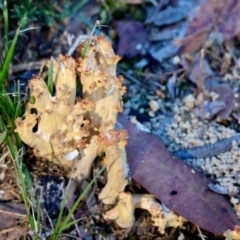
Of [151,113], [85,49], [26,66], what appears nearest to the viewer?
[85,49]

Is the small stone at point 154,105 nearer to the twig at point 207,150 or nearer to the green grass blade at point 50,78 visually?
the twig at point 207,150

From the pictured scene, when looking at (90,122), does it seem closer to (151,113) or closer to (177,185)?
(177,185)

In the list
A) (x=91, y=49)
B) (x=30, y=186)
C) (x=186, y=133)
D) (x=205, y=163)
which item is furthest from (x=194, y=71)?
(x=30, y=186)

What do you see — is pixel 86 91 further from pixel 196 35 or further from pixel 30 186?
pixel 196 35

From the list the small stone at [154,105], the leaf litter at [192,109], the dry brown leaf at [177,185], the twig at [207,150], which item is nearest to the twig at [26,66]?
the leaf litter at [192,109]

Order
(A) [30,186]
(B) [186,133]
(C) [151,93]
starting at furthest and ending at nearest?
1. (C) [151,93]
2. (B) [186,133]
3. (A) [30,186]

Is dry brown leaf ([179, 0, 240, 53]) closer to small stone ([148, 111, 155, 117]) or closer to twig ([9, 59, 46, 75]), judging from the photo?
small stone ([148, 111, 155, 117])

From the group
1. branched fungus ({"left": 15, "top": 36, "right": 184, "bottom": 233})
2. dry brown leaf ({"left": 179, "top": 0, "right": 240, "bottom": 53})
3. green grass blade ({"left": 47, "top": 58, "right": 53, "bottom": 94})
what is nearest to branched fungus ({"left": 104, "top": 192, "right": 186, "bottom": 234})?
branched fungus ({"left": 15, "top": 36, "right": 184, "bottom": 233})

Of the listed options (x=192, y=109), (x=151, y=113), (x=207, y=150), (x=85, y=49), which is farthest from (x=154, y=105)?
(x=85, y=49)
